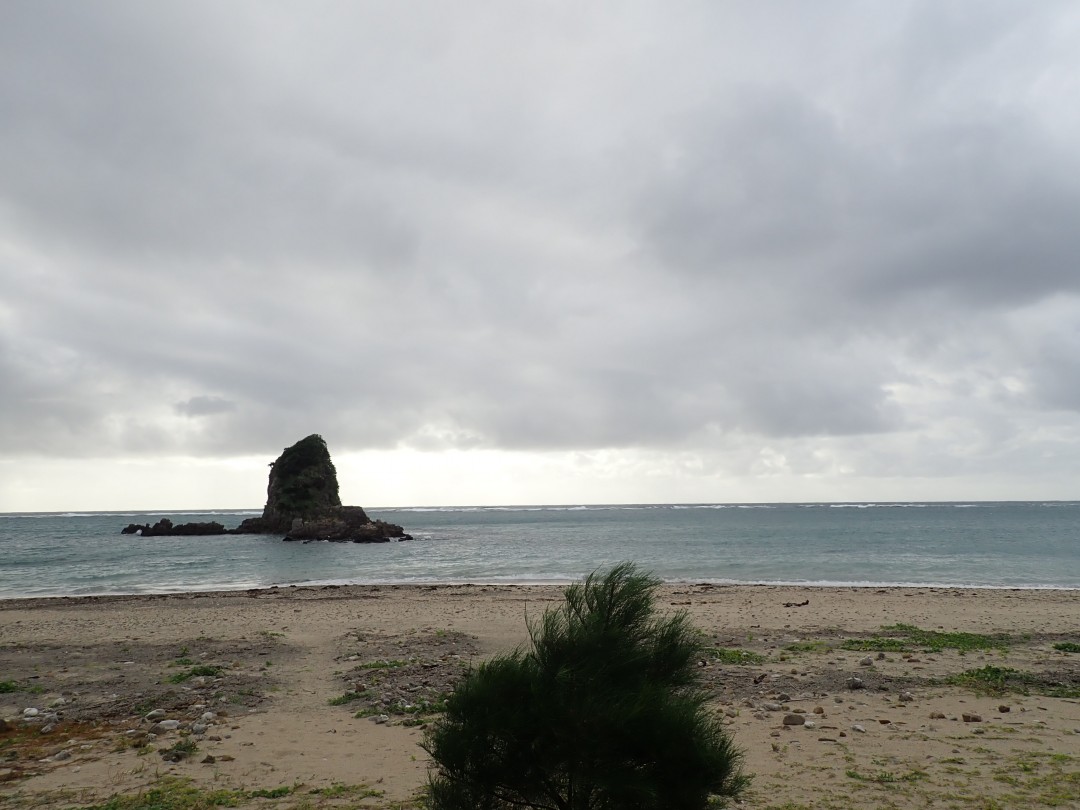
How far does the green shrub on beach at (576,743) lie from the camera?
13.1ft

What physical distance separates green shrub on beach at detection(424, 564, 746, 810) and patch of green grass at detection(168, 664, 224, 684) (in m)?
9.07

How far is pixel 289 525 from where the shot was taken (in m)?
97.5

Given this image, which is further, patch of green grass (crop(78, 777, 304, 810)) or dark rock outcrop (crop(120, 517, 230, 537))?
dark rock outcrop (crop(120, 517, 230, 537))

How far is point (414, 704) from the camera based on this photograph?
9.59 meters

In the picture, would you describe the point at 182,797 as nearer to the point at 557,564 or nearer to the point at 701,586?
the point at 701,586

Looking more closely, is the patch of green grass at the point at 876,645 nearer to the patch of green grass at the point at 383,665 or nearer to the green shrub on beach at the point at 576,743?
the patch of green grass at the point at 383,665

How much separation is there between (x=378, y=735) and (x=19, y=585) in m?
39.6

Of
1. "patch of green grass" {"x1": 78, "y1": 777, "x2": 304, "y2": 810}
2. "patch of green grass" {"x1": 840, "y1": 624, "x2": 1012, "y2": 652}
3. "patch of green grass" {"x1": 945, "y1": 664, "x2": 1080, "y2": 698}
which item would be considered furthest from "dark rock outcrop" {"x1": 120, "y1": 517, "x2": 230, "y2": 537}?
"patch of green grass" {"x1": 945, "y1": 664, "x2": 1080, "y2": 698}

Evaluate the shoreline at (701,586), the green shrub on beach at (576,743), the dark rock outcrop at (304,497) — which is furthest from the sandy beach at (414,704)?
the dark rock outcrop at (304,497)

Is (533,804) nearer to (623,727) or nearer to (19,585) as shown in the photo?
(623,727)

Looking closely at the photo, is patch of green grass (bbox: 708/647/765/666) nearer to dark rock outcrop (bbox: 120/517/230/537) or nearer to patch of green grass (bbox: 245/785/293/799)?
patch of green grass (bbox: 245/785/293/799)

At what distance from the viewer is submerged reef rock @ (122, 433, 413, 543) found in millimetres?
94500

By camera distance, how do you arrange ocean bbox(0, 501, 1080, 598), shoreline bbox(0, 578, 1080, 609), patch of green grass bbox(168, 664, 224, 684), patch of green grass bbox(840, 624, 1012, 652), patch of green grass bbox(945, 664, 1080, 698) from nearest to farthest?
1. patch of green grass bbox(945, 664, 1080, 698)
2. patch of green grass bbox(168, 664, 224, 684)
3. patch of green grass bbox(840, 624, 1012, 652)
4. shoreline bbox(0, 578, 1080, 609)
5. ocean bbox(0, 501, 1080, 598)

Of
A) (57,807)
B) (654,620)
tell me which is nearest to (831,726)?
(654,620)
